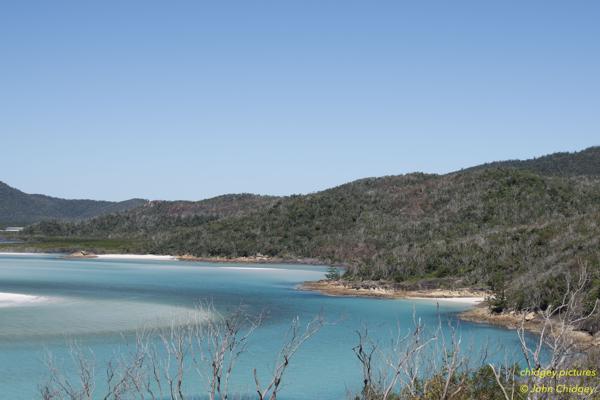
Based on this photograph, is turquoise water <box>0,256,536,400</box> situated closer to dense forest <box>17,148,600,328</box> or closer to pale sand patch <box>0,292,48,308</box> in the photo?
pale sand patch <box>0,292,48,308</box>

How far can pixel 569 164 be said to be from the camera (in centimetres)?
17512

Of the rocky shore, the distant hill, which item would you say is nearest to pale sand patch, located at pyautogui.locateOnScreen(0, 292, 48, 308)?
the rocky shore

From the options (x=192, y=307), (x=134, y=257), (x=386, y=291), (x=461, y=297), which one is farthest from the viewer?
(x=134, y=257)

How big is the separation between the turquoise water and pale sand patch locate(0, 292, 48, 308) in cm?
96

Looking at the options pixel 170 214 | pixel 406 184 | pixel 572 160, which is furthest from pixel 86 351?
pixel 572 160

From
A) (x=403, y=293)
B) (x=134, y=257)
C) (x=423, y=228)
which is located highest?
(x=423, y=228)

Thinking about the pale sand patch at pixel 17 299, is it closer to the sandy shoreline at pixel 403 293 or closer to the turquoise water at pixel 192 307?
the turquoise water at pixel 192 307

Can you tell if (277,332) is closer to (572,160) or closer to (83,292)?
(83,292)

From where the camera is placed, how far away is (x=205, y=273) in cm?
7819

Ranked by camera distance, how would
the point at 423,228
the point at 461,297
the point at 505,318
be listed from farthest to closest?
the point at 423,228 → the point at 461,297 → the point at 505,318

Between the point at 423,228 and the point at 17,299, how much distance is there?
6068cm

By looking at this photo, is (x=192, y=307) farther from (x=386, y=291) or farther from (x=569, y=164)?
(x=569, y=164)

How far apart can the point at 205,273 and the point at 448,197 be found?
42462mm

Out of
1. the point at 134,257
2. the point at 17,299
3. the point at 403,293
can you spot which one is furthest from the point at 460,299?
the point at 134,257
